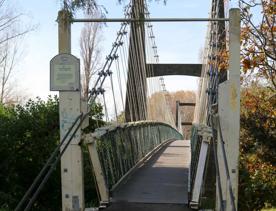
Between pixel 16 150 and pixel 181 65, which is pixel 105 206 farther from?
pixel 181 65

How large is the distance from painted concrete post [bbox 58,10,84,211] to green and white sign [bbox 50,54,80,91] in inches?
3.6

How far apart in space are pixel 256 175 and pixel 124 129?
3.41 meters

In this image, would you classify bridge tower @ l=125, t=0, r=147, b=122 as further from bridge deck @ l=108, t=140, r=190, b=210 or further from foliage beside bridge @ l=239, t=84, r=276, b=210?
foliage beside bridge @ l=239, t=84, r=276, b=210

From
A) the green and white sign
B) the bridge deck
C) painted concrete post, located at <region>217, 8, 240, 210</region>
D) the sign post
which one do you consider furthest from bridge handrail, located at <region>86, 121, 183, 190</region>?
painted concrete post, located at <region>217, 8, 240, 210</region>

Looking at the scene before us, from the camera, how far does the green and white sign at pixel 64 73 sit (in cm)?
721

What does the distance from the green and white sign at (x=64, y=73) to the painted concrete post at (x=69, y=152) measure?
0.09 meters

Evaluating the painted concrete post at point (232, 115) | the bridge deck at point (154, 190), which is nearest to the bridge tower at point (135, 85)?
the bridge deck at point (154, 190)

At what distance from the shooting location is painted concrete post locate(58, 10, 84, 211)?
→ 7.23 meters

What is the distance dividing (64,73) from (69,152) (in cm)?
96

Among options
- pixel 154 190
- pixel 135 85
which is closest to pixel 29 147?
pixel 154 190

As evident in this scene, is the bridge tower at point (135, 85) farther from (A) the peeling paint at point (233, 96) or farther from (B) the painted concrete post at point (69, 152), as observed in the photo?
(A) the peeling paint at point (233, 96)

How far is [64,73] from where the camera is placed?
7.22m

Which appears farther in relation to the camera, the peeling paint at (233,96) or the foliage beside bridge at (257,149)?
the foliage beside bridge at (257,149)

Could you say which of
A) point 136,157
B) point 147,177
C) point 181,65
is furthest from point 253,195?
point 181,65
